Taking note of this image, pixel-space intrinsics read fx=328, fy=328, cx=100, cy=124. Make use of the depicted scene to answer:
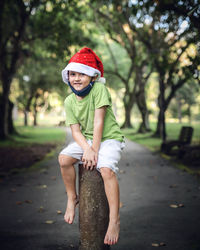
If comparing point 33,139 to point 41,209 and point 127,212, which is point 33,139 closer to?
point 41,209

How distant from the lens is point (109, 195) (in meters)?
3.21

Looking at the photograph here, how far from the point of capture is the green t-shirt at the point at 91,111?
3.36 meters

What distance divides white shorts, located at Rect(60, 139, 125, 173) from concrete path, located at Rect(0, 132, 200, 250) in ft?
4.87

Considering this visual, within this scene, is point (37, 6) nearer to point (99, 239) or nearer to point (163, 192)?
point (163, 192)

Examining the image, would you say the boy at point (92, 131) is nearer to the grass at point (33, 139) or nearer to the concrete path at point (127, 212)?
the concrete path at point (127, 212)

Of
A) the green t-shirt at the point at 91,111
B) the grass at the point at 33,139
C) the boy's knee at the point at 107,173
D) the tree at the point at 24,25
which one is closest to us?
the boy's knee at the point at 107,173

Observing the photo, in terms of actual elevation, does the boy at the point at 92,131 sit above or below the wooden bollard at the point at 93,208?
above

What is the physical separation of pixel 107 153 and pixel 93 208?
2.01 feet

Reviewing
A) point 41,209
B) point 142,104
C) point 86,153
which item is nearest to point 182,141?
point 41,209

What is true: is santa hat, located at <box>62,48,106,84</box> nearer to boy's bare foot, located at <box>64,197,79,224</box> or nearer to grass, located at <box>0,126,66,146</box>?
boy's bare foot, located at <box>64,197,79,224</box>

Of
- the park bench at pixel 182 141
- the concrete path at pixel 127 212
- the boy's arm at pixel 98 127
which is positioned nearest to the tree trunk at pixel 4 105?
the park bench at pixel 182 141

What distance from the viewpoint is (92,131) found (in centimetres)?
345

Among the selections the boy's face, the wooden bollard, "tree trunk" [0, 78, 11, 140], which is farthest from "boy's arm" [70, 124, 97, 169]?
"tree trunk" [0, 78, 11, 140]

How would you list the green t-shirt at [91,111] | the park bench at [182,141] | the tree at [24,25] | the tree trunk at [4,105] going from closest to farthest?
the green t-shirt at [91,111], the park bench at [182,141], the tree at [24,25], the tree trunk at [4,105]
